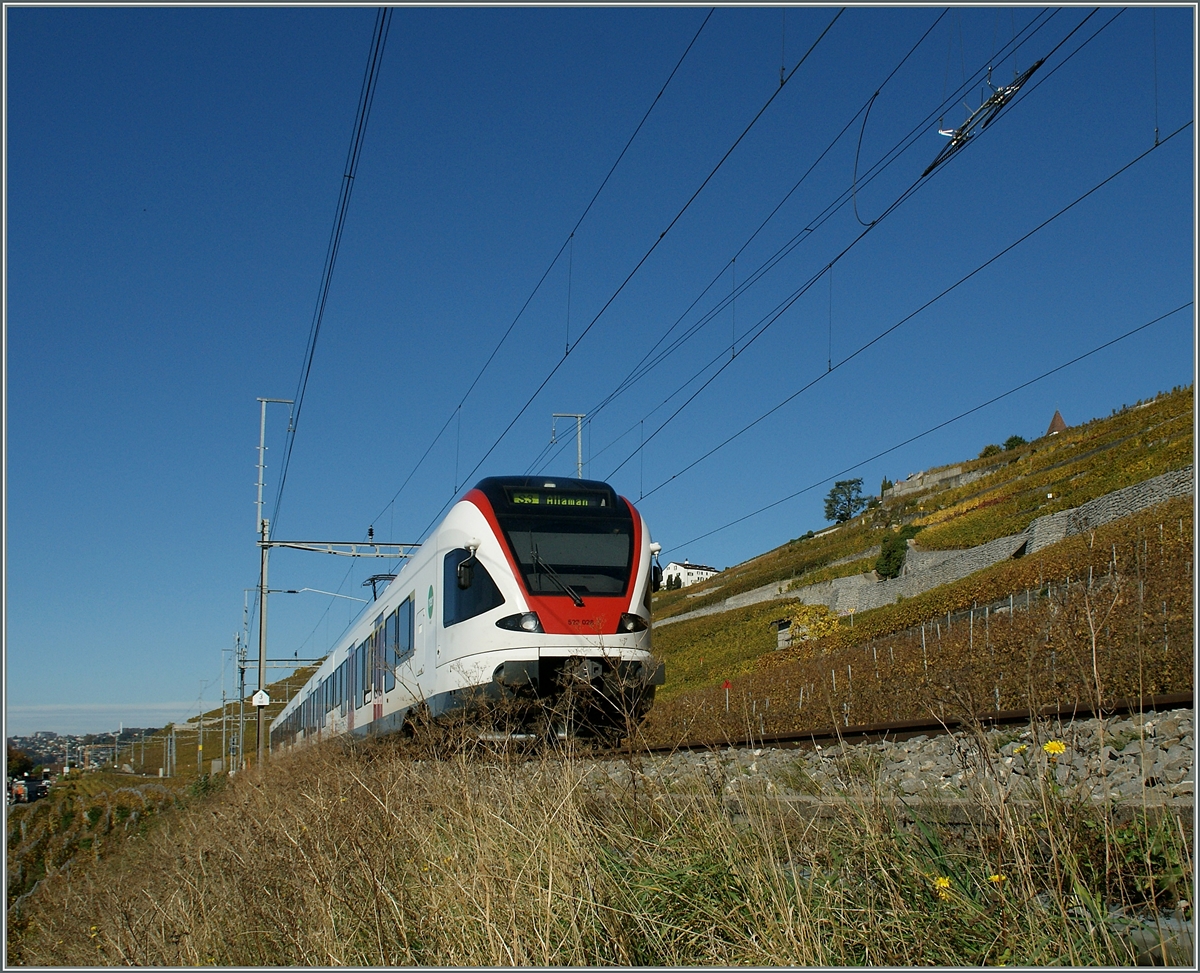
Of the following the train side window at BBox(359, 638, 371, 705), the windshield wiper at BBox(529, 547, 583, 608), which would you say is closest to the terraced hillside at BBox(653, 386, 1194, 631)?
Result: the train side window at BBox(359, 638, 371, 705)

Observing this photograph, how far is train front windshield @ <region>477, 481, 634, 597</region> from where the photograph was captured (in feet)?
38.9

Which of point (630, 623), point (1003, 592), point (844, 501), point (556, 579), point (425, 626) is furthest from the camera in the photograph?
point (844, 501)

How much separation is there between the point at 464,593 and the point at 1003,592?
804 inches

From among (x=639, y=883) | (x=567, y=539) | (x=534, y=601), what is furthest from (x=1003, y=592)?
(x=639, y=883)

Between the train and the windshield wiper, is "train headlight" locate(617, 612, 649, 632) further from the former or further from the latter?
the windshield wiper

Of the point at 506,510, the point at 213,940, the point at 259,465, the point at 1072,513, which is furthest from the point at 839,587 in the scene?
the point at 213,940

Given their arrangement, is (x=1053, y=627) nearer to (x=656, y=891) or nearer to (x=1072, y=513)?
(x=656, y=891)

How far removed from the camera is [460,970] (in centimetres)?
338

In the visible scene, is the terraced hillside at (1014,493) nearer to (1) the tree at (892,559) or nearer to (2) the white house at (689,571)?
(1) the tree at (892,559)

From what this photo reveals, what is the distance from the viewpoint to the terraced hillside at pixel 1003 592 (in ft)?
28.5

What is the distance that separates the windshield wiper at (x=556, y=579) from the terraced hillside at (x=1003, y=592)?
1992 mm

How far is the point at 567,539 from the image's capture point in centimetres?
1220

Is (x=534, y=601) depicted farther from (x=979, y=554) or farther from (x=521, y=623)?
(x=979, y=554)

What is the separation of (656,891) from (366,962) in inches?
57.4
